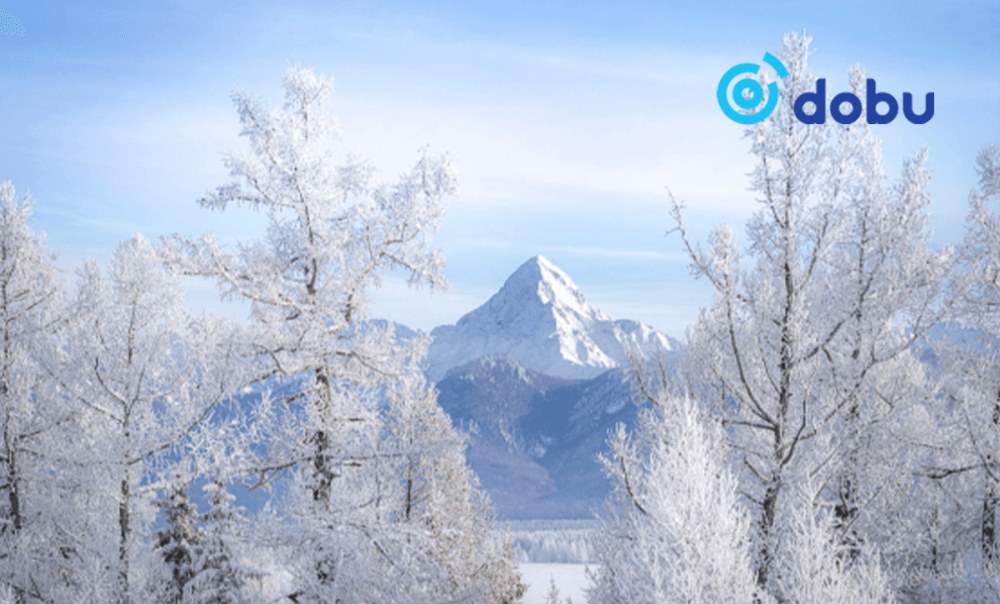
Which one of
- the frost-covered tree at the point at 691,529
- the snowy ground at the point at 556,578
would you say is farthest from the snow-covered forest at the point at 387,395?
the snowy ground at the point at 556,578

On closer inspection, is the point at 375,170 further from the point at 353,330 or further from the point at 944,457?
the point at 944,457

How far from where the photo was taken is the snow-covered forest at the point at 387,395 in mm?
8961

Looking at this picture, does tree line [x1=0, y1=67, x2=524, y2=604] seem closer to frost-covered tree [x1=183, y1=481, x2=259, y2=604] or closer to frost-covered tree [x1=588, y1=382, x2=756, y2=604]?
frost-covered tree [x1=183, y1=481, x2=259, y2=604]

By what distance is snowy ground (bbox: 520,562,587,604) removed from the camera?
120 meters

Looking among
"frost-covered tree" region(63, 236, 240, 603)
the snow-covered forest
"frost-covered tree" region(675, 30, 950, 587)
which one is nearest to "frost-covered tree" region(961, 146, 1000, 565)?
the snow-covered forest

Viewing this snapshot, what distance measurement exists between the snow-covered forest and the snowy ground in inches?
3879

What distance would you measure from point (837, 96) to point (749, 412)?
400 cm

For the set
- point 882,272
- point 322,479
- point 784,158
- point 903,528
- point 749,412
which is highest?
point 784,158

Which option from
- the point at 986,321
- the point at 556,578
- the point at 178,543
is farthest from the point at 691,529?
the point at 556,578

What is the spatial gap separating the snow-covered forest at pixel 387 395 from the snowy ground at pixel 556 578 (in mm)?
98518

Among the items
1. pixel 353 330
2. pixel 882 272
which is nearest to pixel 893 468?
pixel 882 272

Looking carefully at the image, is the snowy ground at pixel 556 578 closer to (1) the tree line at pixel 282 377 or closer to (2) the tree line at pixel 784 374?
(1) the tree line at pixel 282 377

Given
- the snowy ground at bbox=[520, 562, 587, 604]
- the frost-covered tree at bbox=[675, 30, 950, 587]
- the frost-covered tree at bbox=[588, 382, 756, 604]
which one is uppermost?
the frost-covered tree at bbox=[675, 30, 950, 587]

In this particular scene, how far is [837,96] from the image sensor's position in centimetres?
939
